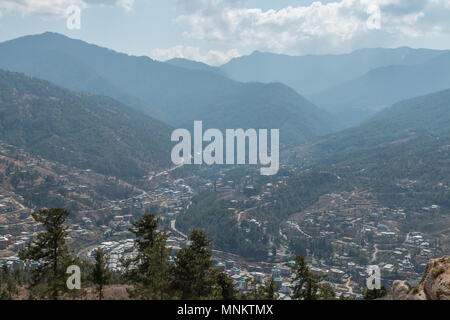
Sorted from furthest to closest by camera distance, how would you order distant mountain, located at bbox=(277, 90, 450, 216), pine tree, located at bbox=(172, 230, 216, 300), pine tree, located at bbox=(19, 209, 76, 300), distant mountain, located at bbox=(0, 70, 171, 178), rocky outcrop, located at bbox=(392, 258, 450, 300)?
distant mountain, located at bbox=(0, 70, 171, 178) < distant mountain, located at bbox=(277, 90, 450, 216) < pine tree, located at bbox=(172, 230, 216, 300) < pine tree, located at bbox=(19, 209, 76, 300) < rocky outcrop, located at bbox=(392, 258, 450, 300)

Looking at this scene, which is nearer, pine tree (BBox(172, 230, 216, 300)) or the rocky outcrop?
the rocky outcrop

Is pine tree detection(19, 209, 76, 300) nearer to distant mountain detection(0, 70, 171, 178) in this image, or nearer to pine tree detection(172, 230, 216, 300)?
pine tree detection(172, 230, 216, 300)

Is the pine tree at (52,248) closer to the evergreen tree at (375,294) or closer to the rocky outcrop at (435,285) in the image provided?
the rocky outcrop at (435,285)

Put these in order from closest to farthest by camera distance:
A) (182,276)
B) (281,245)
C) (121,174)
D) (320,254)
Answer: (182,276)
(320,254)
(281,245)
(121,174)

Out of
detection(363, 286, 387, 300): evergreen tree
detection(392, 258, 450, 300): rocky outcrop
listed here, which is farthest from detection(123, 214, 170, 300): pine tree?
detection(363, 286, 387, 300): evergreen tree

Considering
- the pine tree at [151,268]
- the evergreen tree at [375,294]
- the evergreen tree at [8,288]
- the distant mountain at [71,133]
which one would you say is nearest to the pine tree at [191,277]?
the pine tree at [151,268]

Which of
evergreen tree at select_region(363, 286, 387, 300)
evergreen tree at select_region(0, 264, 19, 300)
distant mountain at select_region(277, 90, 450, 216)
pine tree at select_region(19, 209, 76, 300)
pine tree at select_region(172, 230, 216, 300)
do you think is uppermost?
distant mountain at select_region(277, 90, 450, 216)

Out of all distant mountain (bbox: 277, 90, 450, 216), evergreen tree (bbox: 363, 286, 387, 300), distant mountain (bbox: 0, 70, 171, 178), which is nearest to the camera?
evergreen tree (bbox: 363, 286, 387, 300)
